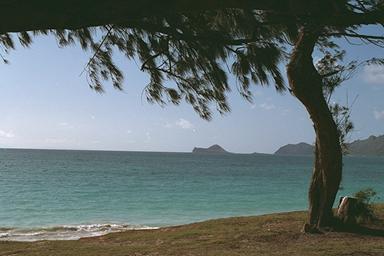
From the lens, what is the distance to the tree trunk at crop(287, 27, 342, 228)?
903 centimetres

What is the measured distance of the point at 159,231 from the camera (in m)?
11.3

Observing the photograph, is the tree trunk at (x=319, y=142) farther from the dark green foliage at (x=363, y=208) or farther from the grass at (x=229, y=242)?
the dark green foliage at (x=363, y=208)

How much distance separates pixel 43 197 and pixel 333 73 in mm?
26414

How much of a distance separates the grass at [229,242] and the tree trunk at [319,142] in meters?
0.51

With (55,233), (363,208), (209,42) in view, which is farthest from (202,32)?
(55,233)

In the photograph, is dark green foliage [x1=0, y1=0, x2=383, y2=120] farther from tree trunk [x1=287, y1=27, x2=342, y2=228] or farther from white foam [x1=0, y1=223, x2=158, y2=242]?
white foam [x1=0, y1=223, x2=158, y2=242]

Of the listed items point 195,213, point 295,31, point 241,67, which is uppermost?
point 295,31

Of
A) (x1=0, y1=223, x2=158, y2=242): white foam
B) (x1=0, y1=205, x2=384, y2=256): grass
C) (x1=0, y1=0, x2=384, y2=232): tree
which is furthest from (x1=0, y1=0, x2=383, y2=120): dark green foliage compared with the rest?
(x1=0, y1=223, x2=158, y2=242): white foam

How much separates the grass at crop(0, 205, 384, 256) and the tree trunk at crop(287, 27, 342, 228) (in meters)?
0.51

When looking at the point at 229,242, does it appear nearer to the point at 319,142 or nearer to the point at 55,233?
the point at 319,142

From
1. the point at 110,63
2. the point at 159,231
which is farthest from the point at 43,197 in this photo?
the point at 110,63

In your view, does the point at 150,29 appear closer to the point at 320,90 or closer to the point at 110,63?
the point at 110,63

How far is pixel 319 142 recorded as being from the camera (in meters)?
9.35

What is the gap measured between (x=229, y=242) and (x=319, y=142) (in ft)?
8.10
